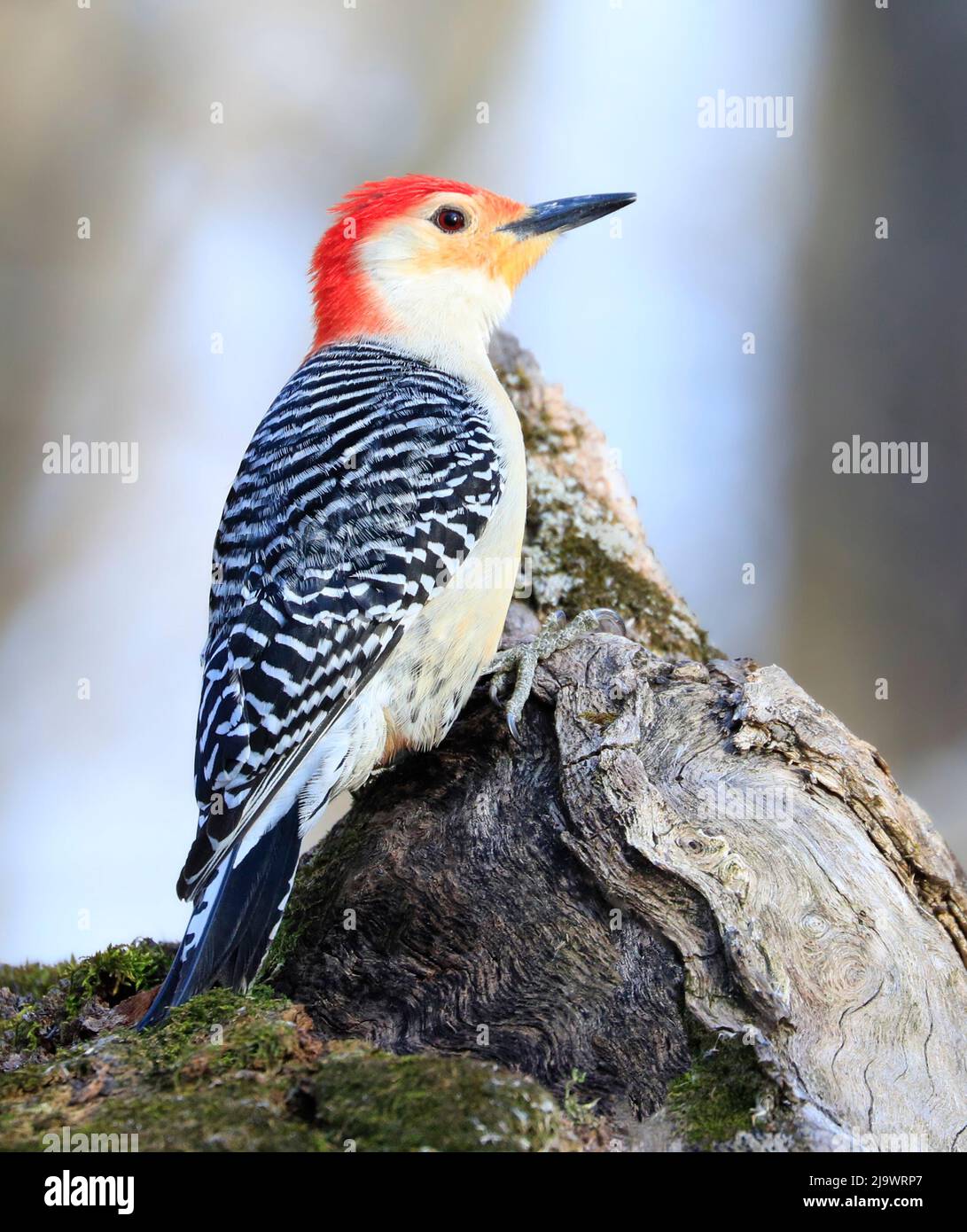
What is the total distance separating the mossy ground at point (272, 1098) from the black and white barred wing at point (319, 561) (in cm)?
91

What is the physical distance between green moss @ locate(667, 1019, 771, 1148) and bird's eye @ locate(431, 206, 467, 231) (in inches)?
158

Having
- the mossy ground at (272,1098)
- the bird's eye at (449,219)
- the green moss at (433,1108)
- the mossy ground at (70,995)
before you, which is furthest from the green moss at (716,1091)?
the bird's eye at (449,219)

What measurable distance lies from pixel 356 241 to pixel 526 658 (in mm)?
2410

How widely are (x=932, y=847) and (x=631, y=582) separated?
2316 mm

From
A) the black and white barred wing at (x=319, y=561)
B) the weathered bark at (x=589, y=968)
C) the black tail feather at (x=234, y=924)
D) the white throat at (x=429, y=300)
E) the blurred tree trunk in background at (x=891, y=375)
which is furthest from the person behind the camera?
the blurred tree trunk in background at (x=891, y=375)

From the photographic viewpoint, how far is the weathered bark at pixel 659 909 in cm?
320

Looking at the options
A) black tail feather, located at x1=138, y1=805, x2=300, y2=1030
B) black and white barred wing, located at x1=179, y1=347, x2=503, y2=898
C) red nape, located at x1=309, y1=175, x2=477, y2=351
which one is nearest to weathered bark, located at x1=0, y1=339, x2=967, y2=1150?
black tail feather, located at x1=138, y1=805, x2=300, y2=1030

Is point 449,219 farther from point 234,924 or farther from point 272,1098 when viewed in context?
point 272,1098

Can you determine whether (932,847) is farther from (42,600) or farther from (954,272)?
(42,600)

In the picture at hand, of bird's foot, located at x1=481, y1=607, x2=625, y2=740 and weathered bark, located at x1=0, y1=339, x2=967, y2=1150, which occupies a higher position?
bird's foot, located at x1=481, y1=607, x2=625, y2=740

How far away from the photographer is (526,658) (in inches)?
183

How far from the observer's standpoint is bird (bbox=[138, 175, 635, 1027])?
3914 millimetres

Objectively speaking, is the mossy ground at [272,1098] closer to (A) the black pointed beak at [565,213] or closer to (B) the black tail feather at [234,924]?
(B) the black tail feather at [234,924]

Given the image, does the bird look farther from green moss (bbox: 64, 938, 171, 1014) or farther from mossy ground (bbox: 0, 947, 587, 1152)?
green moss (bbox: 64, 938, 171, 1014)
